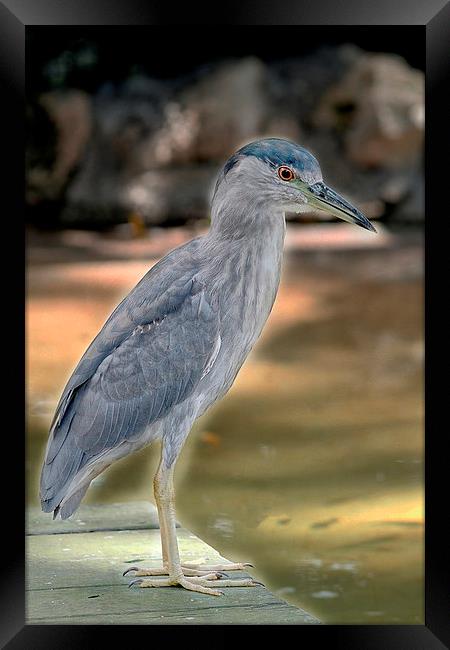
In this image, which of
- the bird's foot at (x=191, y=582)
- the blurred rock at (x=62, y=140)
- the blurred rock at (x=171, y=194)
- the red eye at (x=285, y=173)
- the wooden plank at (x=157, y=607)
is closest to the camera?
the wooden plank at (x=157, y=607)

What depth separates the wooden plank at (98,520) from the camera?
3.47m

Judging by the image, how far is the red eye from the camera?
2.88 metres

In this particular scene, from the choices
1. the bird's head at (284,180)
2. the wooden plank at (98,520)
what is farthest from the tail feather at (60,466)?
the bird's head at (284,180)

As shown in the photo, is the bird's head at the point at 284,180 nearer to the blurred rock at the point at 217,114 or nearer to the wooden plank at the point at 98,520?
the wooden plank at the point at 98,520

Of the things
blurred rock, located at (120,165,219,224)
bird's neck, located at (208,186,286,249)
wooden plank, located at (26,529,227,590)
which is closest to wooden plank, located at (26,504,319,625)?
wooden plank, located at (26,529,227,590)

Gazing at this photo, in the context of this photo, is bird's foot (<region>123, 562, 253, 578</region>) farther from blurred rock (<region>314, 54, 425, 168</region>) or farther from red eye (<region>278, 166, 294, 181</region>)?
blurred rock (<region>314, 54, 425, 168</region>)

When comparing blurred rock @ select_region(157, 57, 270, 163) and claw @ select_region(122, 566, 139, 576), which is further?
blurred rock @ select_region(157, 57, 270, 163)

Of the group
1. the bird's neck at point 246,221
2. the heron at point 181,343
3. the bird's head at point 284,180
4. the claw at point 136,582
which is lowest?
the claw at point 136,582

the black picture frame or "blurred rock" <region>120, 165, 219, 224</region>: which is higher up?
"blurred rock" <region>120, 165, 219, 224</region>

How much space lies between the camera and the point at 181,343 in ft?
9.64

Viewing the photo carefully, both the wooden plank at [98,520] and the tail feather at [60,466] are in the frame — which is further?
the wooden plank at [98,520]

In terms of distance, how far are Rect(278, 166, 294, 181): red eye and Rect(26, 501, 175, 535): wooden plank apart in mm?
1305
